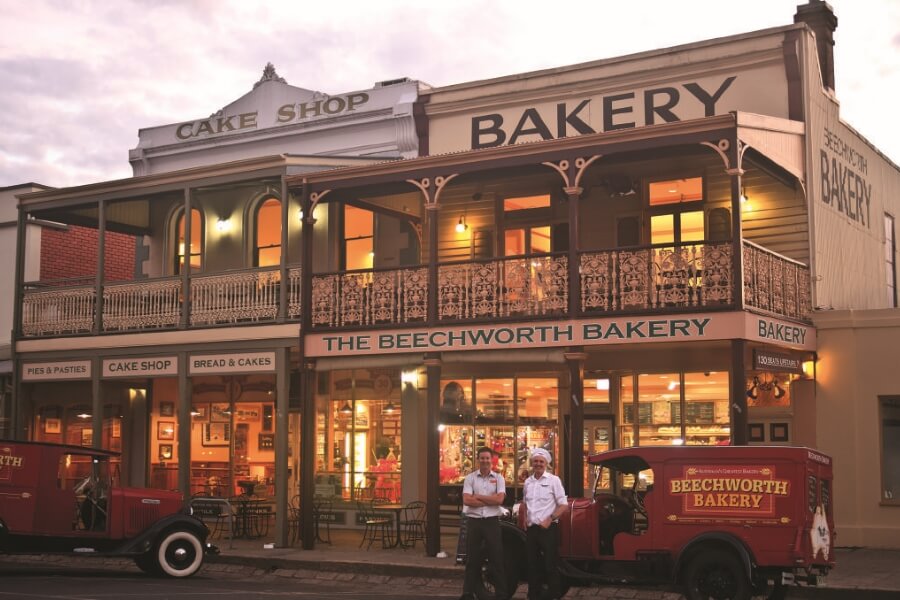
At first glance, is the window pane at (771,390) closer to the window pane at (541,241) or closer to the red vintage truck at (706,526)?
the window pane at (541,241)

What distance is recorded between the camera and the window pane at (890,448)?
18.3m

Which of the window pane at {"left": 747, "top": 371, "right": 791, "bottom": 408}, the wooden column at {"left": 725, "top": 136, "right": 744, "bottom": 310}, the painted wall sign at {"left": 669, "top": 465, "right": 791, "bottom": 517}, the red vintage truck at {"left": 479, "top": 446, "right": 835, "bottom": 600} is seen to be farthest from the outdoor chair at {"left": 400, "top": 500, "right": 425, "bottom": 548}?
the painted wall sign at {"left": 669, "top": 465, "right": 791, "bottom": 517}

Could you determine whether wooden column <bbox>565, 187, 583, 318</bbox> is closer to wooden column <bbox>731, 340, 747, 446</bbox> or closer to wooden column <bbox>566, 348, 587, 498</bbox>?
wooden column <bbox>566, 348, 587, 498</bbox>

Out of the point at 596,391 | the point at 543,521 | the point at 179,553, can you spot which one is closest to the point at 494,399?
the point at 596,391

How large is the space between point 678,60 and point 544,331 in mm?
5808

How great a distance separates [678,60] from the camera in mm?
20438

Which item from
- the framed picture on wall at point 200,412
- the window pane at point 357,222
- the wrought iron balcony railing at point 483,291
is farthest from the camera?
the framed picture on wall at point 200,412

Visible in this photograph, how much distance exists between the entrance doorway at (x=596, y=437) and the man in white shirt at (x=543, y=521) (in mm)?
7568

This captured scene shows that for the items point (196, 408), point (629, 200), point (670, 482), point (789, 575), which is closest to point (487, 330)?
point (629, 200)

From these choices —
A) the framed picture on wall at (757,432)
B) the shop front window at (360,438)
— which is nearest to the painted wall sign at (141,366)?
the shop front window at (360,438)

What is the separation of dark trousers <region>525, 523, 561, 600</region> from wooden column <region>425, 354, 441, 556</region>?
4.95 meters

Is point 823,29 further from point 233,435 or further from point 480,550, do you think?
point 233,435

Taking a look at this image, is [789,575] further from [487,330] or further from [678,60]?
[678,60]

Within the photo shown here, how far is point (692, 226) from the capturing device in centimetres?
2025
